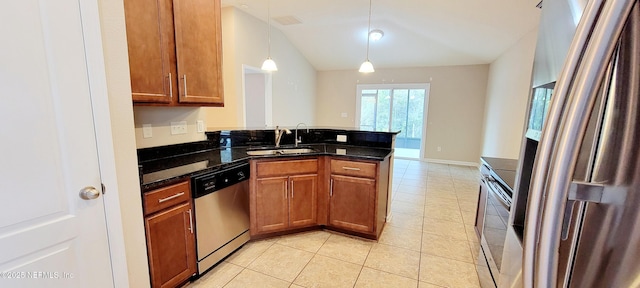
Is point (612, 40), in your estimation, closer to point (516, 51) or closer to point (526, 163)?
point (526, 163)

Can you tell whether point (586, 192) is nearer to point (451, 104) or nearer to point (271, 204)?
point (271, 204)

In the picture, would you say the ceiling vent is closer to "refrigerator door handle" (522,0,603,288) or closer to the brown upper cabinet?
the brown upper cabinet

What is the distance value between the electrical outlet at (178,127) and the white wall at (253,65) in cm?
155

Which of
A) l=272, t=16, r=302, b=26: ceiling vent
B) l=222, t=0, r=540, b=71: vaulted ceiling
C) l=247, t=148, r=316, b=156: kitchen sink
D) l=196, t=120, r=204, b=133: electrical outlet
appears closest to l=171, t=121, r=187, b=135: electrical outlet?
l=196, t=120, r=204, b=133: electrical outlet

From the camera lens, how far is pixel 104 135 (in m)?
1.25

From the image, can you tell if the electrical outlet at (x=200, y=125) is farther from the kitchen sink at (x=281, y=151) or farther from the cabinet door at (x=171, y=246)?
the cabinet door at (x=171, y=246)

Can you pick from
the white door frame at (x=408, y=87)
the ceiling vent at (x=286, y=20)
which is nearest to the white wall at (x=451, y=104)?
the white door frame at (x=408, y=87)

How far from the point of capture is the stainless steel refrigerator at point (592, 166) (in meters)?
0.42

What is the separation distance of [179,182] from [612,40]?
6.38 ft

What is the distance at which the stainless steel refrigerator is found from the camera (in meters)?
0.42

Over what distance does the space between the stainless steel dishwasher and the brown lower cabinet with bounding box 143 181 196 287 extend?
0.07m

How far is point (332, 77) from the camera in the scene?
23.7 ft

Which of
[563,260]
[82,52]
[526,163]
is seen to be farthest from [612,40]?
[82,52]

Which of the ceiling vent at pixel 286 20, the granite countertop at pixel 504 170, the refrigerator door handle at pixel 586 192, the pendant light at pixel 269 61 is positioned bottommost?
the granite countertop at pixel 504 170
